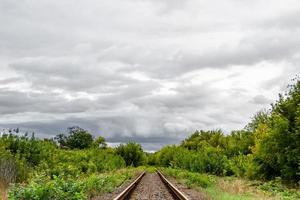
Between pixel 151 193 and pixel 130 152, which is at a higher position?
pixel 130 152

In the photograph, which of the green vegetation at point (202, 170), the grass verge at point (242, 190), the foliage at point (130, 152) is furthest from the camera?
the foliage at point (130, 152)

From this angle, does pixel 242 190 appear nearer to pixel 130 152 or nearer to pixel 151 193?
pixel 151 193

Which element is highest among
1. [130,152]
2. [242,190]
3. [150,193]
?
[130,152]

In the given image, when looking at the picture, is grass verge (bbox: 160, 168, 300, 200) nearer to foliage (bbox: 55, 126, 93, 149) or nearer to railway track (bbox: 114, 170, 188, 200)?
railway track (bbox: 114, 170, 188, 200)

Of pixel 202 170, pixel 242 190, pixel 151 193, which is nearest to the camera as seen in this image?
pixel 242 190

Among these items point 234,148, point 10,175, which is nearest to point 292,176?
point 10,175

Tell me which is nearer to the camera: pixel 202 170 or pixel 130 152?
pixel 202 170

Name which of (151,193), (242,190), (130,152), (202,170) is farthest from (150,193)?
(130,152)

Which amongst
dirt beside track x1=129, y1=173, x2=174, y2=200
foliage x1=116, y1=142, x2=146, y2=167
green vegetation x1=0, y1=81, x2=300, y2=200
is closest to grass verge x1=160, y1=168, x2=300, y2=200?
green vegetation x1=0, y1=81, x2=300, y2=200

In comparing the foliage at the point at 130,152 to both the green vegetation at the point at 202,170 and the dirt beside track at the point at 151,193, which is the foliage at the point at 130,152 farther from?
the dirt beside track at the point at 151,193

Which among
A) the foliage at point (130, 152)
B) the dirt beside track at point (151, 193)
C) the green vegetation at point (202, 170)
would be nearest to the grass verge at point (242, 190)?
the green vegetation at point (202, 170)

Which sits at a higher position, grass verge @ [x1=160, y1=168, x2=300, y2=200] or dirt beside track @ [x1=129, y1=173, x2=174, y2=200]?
grass verge @ [x1=160, y1=168, x2=300, y2=200]

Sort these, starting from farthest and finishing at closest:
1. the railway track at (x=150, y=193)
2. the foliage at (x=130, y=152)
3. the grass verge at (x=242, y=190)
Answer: the foliage at (x=130, y=152) < the railway track at (x=150, y=193) < the grass verge at (x=242, y=190)

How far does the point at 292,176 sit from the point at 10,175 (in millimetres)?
17510
